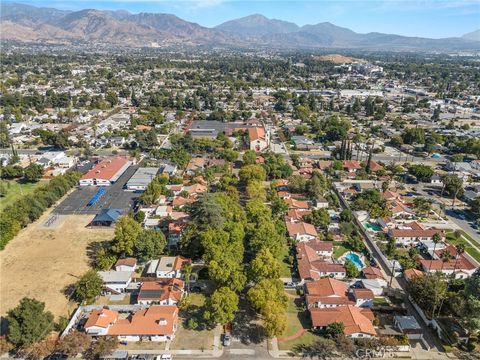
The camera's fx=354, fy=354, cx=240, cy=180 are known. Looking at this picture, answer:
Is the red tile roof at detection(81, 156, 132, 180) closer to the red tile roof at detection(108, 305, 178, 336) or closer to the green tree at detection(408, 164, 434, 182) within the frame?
the red tile roof at detection(108, 305, 178, 336)

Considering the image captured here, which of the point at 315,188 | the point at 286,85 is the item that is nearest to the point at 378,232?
the point at 315,188

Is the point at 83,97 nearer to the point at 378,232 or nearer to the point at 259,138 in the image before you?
the point at 259,138

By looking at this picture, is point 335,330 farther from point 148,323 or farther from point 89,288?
point 89,288

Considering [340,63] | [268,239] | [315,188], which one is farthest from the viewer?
[340,63]

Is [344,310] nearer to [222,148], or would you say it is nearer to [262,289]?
[262,289]

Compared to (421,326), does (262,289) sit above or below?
above

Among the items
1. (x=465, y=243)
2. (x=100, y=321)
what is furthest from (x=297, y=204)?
(x=100, y=321)

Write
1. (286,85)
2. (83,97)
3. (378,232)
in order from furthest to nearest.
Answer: (286,85), (83,97), (378,232)

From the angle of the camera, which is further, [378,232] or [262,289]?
[378,232]
